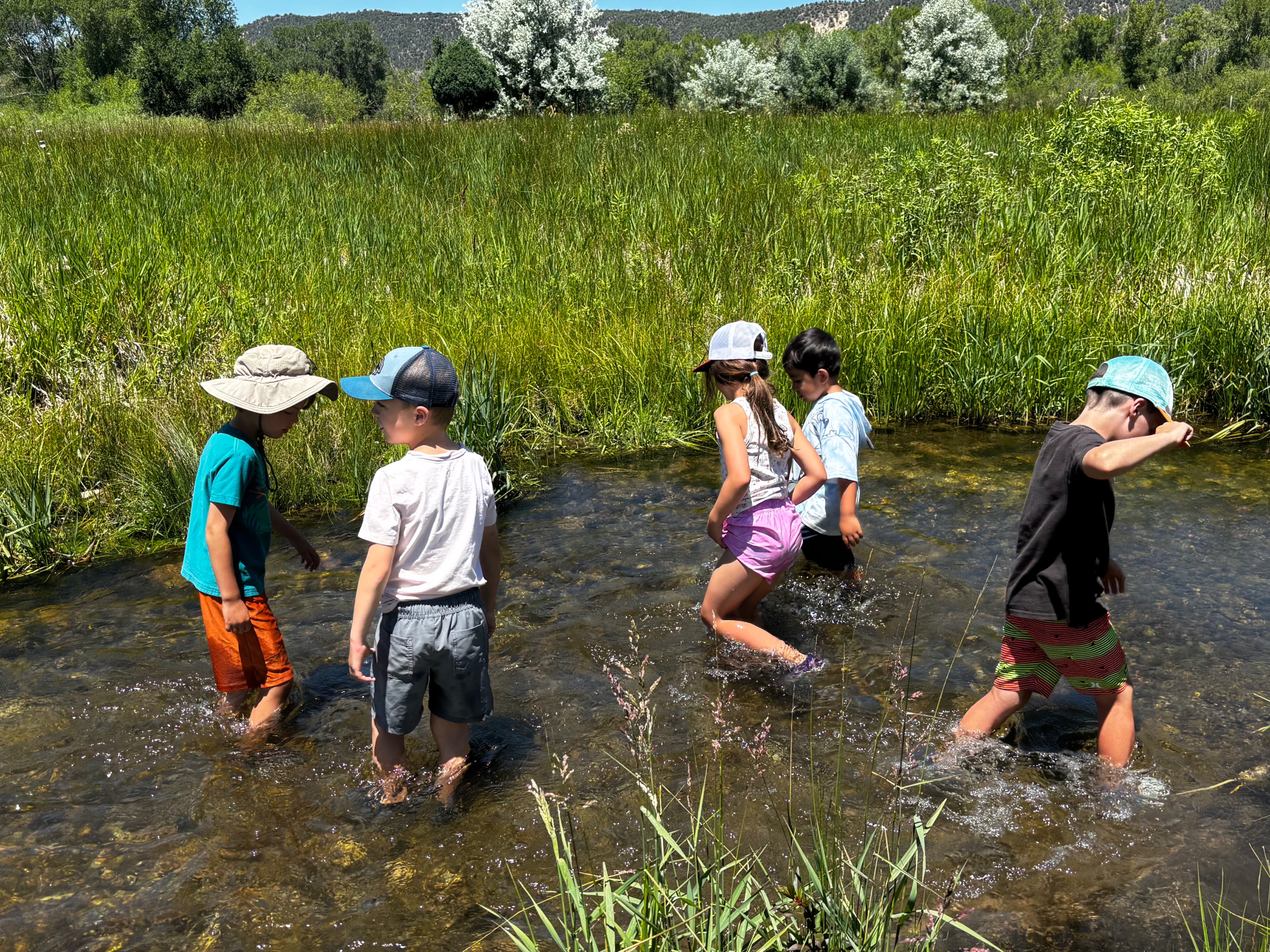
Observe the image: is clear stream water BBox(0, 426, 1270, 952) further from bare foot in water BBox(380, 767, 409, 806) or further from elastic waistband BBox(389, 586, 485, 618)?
elastic waistband BBox(389, 586, 485, 618)

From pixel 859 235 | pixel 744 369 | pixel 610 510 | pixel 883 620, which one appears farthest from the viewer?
pixel 859 235

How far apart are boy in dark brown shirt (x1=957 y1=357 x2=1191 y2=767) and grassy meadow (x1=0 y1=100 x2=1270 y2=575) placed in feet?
11.9

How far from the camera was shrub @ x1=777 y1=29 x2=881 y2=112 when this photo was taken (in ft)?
98.5

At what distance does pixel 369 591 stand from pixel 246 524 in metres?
0.89

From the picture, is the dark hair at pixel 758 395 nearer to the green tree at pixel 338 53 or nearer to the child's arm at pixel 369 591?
the child's arm at pixel 369 591

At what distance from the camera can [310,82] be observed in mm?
70500

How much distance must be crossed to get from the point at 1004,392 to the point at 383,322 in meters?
4.72

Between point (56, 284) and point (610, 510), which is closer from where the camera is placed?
point (610, 510)

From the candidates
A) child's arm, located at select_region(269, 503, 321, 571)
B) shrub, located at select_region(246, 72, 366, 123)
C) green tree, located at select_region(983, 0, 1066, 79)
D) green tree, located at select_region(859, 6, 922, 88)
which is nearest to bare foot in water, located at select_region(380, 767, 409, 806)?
child's arm, located at select_region(269, 503, 321, 571)

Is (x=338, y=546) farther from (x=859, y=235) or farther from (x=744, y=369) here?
(x=859, y=235)

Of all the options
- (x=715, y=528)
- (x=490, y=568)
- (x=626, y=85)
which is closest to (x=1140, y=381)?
(x=715, y=528)

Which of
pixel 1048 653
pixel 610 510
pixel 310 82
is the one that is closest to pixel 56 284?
pixel 610 510

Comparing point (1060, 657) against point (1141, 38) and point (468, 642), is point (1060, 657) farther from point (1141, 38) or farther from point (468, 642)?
point (1141, 38)

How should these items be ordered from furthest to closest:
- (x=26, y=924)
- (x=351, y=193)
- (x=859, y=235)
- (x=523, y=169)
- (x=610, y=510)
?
(x=523, y=169) < (x=351, y=193) < (x=859, y=235) < (x=610, y=510) < (x=26, y=924)
